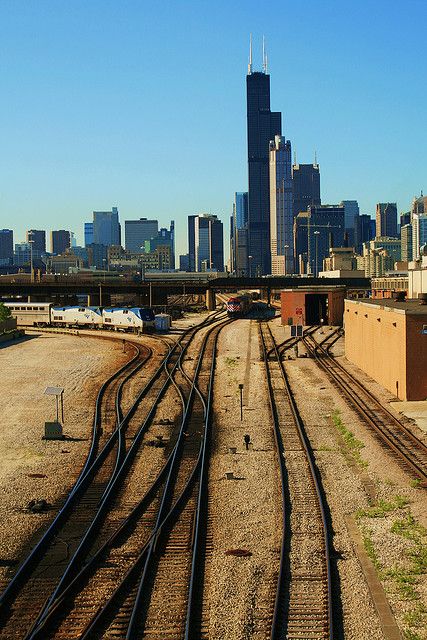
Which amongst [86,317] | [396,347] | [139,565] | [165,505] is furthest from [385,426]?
[86,317]

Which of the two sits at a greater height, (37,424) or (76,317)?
(76,317)

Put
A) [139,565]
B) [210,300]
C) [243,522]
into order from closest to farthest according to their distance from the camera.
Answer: [139,565] → [243,522] → [210,300]

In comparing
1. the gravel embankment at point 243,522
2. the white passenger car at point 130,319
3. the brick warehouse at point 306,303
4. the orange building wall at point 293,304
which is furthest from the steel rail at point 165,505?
the brick warehouse at point 306,303

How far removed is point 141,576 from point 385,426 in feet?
52.7

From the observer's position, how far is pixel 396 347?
119ft

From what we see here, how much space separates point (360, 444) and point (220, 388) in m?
14.7

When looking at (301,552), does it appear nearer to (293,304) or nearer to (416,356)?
(416,356)

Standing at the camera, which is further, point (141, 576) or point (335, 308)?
point (335, 308)

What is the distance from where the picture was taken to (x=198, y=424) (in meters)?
31.3

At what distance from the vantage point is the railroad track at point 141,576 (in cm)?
1387

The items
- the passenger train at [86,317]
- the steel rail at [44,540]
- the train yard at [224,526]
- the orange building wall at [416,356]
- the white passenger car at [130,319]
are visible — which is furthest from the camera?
the passenger train at [86,317]

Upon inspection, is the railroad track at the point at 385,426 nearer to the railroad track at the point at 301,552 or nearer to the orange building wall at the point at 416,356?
the orange building wall at the point at 416,356

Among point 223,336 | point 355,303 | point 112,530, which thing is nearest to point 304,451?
point 112,530

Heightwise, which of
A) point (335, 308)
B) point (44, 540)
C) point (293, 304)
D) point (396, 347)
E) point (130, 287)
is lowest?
point (44, 540)
